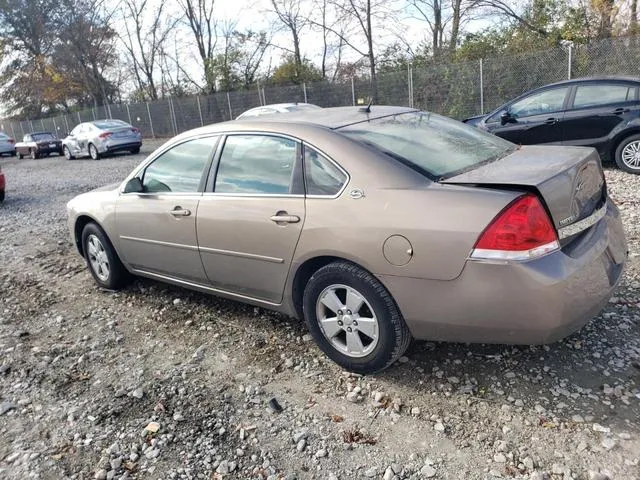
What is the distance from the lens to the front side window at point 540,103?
27.3 ft

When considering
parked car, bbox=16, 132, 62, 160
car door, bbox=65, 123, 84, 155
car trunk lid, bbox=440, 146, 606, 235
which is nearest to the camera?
car trunk lid, bbox=440, 146, 606, 235

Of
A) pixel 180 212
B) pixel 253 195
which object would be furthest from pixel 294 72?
pixel 253 195

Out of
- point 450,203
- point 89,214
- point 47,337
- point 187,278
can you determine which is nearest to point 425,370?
point 450,203

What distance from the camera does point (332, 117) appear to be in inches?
142

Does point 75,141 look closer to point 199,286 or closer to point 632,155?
point 199,286

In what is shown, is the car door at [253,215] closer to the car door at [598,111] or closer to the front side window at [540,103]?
the car door at [598,111]

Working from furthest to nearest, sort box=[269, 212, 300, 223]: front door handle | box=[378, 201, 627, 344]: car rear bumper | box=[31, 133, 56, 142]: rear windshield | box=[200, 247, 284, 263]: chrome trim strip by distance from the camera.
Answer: box=[31, 133, 56, 142]: rear windshield < box=[200, 247, 284, 263]: chrome trim strip < box=[269, 212, 300, 223]: front door handle < box=[378, 201, 627, 344]: car rear bumper

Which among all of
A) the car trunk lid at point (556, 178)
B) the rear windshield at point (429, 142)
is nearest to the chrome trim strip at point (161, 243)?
the rear windshield at point (429, 142)

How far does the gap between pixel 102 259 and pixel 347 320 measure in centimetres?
298

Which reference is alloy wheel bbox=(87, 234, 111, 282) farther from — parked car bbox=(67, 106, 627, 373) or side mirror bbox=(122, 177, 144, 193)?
parked car bbox=(67, 106, 627, 373)

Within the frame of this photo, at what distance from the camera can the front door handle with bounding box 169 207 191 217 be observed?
12.6 feet

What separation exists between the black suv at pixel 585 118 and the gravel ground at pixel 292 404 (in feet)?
13.6

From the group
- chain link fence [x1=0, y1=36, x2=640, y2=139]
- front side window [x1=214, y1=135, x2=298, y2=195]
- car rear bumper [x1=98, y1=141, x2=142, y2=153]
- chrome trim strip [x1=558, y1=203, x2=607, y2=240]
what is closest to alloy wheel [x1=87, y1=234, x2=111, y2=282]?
front side window [x1=214, y1=135, x2=298, y2=195]

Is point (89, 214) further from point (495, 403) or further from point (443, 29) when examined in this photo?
point (443, 29)
